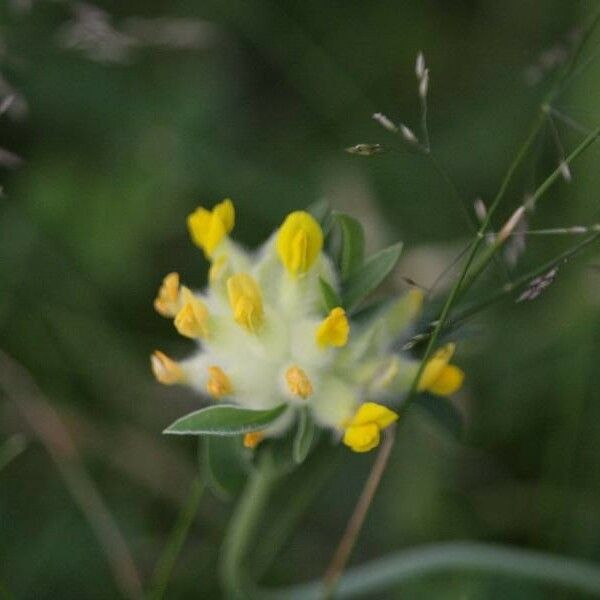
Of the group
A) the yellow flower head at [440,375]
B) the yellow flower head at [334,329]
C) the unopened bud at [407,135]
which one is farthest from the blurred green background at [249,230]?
the yellow flower head at [334,329]

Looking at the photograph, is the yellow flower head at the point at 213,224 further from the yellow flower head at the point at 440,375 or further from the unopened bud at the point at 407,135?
the yellow flower head at the point at 440,375

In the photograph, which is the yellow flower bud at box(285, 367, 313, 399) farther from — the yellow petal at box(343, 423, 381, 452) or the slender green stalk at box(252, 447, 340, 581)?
the slender green stalk at box(252, 447, 340, 581)

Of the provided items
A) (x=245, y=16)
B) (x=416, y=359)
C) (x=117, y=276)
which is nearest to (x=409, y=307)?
(x=416, y=359)

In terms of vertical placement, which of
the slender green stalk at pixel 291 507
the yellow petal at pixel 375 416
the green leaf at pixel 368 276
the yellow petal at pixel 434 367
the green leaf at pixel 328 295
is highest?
the green leaf at pixel 328 295

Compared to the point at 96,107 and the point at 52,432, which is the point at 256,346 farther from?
the point at 96,107

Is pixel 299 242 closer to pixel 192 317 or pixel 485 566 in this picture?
pixel 192 317

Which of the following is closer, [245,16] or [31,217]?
[31,217]
